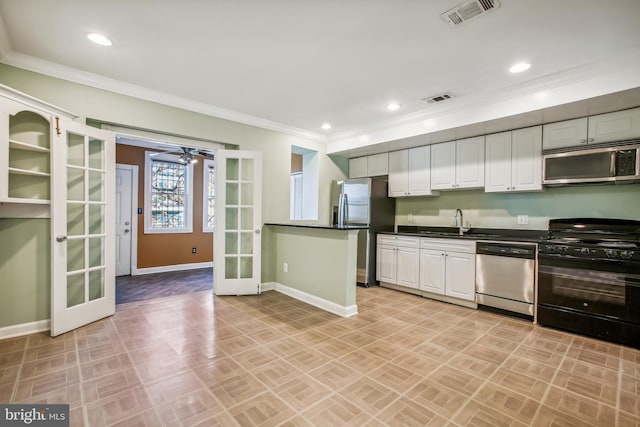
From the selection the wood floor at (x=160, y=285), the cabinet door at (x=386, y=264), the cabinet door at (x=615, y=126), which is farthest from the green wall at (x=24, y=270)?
the cabinet door at (x=615, y=126)

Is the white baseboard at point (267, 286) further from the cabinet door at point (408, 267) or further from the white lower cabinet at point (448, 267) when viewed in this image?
the white lower cabinet at point (448, 267)

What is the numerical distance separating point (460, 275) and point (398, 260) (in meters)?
0.92

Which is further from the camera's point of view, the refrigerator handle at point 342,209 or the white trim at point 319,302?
the refrigerator handle at point 342,209

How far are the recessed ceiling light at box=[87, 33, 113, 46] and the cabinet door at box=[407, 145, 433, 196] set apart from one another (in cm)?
393

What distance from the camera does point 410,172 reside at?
4508 mm

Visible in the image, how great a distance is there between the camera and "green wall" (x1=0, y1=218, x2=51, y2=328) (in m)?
2.51

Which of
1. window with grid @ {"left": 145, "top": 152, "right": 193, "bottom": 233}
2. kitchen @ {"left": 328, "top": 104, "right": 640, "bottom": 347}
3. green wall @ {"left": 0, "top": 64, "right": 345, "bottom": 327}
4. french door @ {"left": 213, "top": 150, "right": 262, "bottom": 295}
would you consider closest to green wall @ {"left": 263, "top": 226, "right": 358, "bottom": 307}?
green wall @ {"left": 0, "top": 64, "right": 345, "bottom": 327}

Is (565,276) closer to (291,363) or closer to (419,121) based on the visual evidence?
(419,121)

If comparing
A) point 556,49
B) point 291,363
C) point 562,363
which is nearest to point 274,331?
point 291,363

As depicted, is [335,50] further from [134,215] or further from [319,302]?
[134,215]

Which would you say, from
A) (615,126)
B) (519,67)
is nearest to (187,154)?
(519,67)

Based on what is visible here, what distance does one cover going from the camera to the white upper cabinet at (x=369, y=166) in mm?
4891

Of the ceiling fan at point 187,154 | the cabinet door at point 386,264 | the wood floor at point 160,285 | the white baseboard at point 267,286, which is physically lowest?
the wood floor at point 160,285

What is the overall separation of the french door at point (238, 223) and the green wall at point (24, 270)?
1.72m
